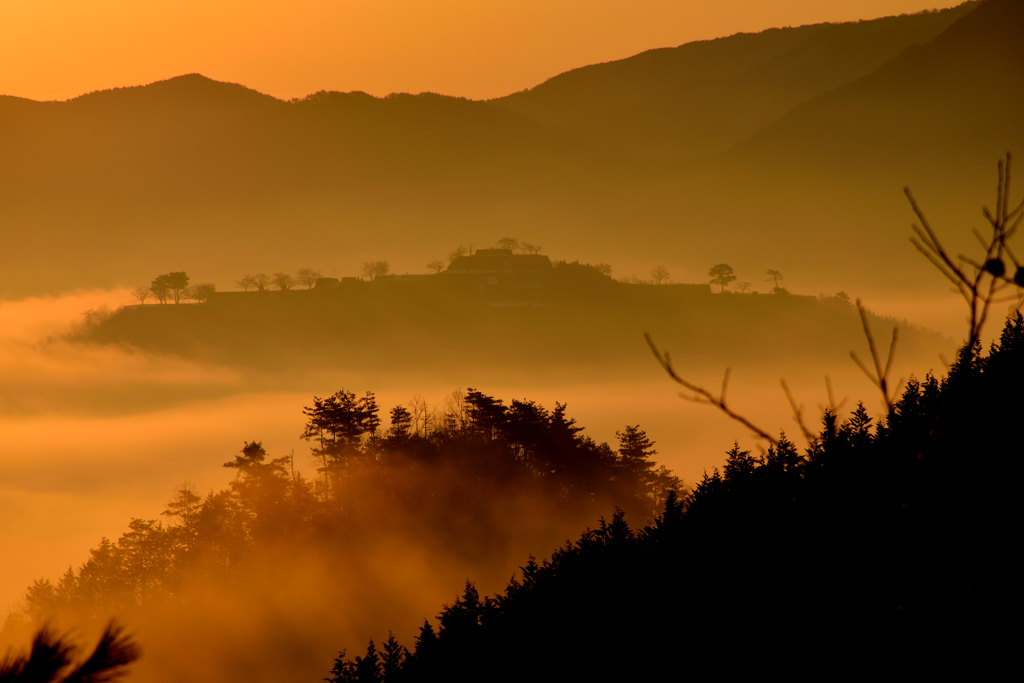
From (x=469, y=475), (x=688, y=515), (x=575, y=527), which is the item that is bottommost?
(x=688, y=515)

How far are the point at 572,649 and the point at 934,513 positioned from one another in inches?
912

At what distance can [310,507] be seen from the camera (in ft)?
248

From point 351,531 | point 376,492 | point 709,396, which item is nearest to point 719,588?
point 709,396

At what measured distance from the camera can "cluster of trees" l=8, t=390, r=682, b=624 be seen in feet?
230

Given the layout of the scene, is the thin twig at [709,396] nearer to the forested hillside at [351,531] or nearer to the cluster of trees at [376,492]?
the forested hillside at [351,531]

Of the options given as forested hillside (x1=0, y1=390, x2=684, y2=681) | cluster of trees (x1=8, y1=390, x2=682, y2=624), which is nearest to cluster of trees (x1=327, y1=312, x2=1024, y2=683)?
cluster of trees (x1=8, y1=390, x2=682, y2=624)

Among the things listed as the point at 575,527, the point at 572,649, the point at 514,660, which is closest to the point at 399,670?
the point at 514,660

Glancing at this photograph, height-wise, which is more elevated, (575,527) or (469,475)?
(469,475)

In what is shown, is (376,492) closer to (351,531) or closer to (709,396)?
(351,531)

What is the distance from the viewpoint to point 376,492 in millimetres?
74938

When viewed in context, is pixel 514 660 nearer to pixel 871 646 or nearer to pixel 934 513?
pixel 871 646

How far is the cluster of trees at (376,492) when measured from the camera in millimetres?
70125

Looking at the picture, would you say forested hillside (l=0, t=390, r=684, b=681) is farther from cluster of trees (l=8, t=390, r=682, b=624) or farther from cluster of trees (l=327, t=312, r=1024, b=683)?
cluster of trees (l=327, t=312, r=1024, b=683)

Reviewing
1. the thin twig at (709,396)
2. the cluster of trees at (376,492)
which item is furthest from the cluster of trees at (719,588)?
the cluster of trees at (376,492)
